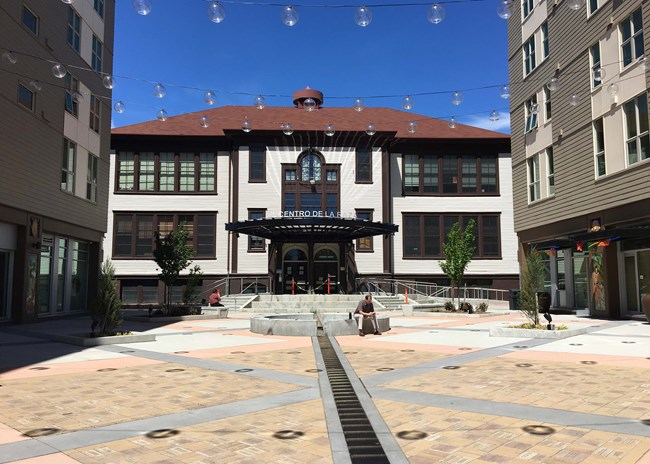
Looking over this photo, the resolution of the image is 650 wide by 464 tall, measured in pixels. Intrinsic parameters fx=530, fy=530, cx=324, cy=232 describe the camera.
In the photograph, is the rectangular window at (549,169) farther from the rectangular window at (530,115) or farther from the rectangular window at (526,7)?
the rectangular window at (526,7)

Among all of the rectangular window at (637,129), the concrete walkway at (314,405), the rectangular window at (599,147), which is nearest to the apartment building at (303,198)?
the rectangular window at (599,147)

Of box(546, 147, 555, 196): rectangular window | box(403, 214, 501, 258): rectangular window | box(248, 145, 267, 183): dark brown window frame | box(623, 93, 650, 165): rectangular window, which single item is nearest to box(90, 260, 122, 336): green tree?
box(623, 93, 650, 165): rectangular window

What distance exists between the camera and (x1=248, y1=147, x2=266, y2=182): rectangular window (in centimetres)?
4166

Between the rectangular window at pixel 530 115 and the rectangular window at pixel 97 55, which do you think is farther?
the rectangular window at pixel 97 55

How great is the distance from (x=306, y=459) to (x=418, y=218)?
3884 centimetres

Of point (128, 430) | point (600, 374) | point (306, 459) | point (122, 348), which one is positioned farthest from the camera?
point (122, 348)

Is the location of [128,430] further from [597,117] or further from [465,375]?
[597,117]

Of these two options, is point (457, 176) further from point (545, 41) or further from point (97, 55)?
point (97, 55)

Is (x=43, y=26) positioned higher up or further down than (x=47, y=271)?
higher up

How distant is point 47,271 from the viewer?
2562 centimetres

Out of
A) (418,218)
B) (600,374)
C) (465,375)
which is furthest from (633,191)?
(418,218)

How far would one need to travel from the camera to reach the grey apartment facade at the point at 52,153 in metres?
21.4

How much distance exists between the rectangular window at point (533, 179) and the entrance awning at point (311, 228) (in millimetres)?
9320

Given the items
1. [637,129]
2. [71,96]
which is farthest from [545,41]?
[71,96]
